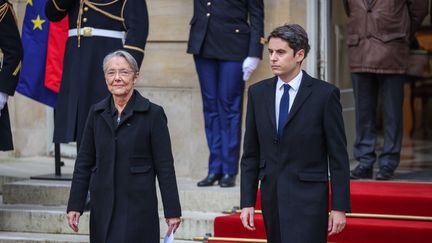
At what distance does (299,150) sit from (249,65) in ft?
9.77

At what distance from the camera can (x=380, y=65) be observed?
8.52 m

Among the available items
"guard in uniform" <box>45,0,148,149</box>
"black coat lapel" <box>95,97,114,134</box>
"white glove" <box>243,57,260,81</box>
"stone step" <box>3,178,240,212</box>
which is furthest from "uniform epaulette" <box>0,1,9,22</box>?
"black coat lapel" <box>95,97,114,134</box>

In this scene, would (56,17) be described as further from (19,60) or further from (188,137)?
(188,137)

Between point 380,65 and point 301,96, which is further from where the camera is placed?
point 380,65

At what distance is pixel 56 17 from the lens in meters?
8.18

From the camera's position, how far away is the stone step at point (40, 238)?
8.03m

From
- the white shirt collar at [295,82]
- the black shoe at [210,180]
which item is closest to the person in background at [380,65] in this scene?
the black shoe at [210,180]

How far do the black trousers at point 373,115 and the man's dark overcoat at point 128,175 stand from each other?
122 inches

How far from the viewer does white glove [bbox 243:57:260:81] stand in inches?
335

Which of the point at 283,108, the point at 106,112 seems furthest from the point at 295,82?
the point at 106,112

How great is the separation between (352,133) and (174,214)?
4.57 meters

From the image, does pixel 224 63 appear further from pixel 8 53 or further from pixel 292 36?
pixel 292 36

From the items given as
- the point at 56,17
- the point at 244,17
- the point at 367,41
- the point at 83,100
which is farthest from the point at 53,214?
the point at 367,41

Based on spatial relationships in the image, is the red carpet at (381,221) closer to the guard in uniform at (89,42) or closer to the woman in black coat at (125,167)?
the guard in uniform at (89,42)
